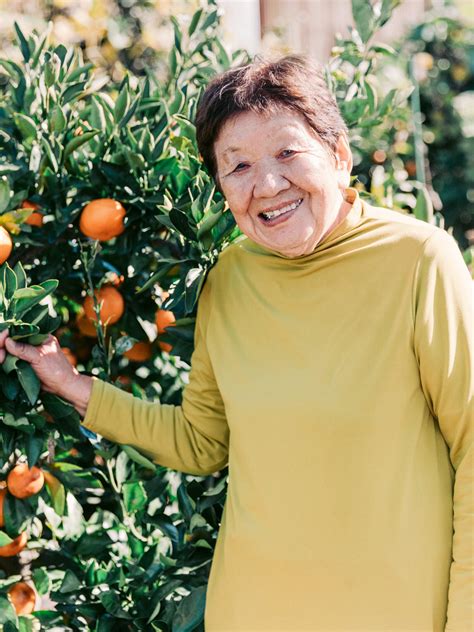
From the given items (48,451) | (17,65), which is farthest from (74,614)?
(17,65)

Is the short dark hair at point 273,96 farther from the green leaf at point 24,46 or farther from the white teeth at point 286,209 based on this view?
the green leaf at point 24,46

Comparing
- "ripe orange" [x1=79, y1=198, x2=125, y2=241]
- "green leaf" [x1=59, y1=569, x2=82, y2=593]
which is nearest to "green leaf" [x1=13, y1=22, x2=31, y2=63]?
"ripe orange" [x1=79, y1=198, x2=125, y2=241]

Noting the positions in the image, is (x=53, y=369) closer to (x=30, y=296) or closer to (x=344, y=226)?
(x=30, y=296)

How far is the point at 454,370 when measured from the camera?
145 centimetres

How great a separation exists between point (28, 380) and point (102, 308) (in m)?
0.33

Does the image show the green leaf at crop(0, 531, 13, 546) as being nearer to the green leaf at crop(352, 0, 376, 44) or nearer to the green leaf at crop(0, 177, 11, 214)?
the green leaf at crop(0, 177, 11, 214)

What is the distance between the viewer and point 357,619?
151cm

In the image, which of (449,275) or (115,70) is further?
(115,70)

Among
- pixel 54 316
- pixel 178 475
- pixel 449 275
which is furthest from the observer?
pixel 178 475

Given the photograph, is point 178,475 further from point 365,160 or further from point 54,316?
point 365,160

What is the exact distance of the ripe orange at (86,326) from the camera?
2.05 meters

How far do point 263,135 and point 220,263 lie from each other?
1.11 ft

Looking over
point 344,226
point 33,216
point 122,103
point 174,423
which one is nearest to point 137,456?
point 174,423

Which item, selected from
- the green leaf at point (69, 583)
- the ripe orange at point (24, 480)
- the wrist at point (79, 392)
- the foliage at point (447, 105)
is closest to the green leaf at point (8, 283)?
the wrist at point (79, 392)
